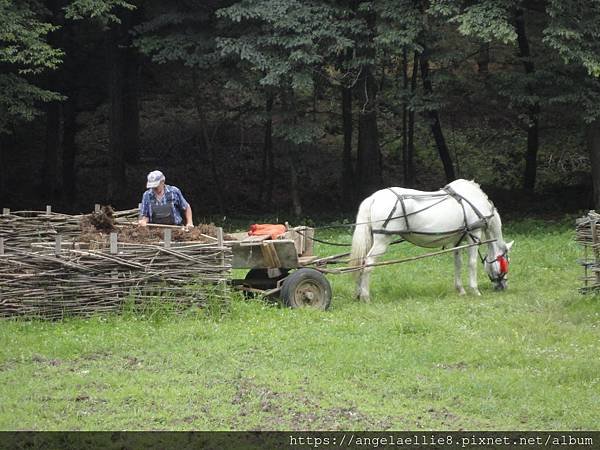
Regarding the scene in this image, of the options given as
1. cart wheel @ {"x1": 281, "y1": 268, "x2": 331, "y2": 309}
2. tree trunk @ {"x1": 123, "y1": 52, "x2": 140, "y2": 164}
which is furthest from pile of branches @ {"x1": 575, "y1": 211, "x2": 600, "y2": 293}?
tree trunk @ {"x1": 123, "y1": 52, "x2": 140, "y2": 164}

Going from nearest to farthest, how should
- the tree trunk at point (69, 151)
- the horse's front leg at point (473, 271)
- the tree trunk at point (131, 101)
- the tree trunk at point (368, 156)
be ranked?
the horse's front leg at point (473, 271) < the tree trunk at point (368, 156) < the tree trunk at point (69, 151) < the tree trunk at point (131, 101)

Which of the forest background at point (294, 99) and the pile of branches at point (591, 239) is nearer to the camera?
the pile of branches at point (591, 239)

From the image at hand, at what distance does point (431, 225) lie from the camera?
16.3 m

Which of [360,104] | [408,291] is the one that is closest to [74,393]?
[408,291]

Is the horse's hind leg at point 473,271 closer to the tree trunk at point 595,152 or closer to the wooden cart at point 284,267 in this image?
the wooden cart at point 284,267

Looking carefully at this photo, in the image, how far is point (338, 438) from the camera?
8.53 meters

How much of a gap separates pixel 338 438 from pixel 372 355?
3216 millimetres

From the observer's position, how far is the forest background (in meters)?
24.7

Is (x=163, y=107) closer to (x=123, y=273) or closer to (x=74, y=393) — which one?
(x=123, y=273)

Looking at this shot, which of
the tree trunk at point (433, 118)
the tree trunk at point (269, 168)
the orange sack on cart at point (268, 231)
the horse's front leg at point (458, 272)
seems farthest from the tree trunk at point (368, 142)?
the orange sack on cart at point (268, 231)

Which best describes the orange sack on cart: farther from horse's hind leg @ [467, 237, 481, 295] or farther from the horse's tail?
horse's hind leg @ [467, 237, 481, 295]

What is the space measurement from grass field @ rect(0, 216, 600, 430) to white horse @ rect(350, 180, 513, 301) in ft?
2.97

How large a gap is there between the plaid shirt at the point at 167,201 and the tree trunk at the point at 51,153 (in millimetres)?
15649

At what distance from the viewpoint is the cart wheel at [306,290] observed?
46.7ft
